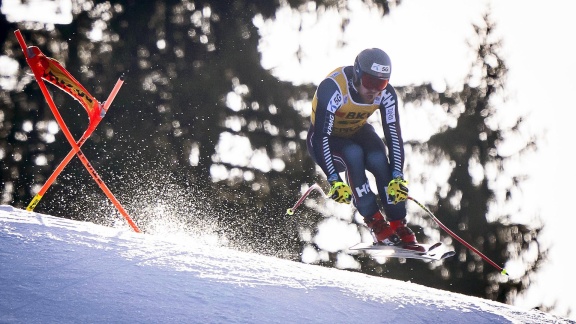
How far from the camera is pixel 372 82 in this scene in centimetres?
494

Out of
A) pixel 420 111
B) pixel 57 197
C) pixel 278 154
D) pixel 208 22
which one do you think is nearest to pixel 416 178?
pixel 420 111

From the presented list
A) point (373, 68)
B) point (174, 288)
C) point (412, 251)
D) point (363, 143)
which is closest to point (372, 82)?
point (373, 68)

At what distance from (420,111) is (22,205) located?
7.33 meters

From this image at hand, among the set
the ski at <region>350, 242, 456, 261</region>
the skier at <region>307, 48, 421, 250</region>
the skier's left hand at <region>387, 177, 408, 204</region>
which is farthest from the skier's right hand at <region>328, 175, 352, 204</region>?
the ski at <region>350, 242, 456, 261</region>

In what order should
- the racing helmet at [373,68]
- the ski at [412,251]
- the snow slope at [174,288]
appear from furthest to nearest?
the ski at [412,251] → the racing helmet at [373,68] → the snow slope at [174,288]

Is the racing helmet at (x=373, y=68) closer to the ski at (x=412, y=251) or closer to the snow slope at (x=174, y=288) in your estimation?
the ski at (x=412, y=251)

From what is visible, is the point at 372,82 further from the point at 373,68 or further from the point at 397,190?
the point at 397,190

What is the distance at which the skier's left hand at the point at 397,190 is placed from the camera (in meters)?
5.04

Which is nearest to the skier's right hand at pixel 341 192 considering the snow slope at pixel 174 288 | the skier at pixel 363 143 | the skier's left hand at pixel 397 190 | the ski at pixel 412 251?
the skier at pixel 363 143

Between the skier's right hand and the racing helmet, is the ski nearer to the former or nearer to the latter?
the skier's right hand

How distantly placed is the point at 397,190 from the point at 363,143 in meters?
0.53

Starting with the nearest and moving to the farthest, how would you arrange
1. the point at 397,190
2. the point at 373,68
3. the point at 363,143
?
the point at 373,68
the point at 397,190
the point at 363,143

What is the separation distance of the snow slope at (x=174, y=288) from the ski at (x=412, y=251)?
2.07 ft

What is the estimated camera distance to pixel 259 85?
42.1ft
